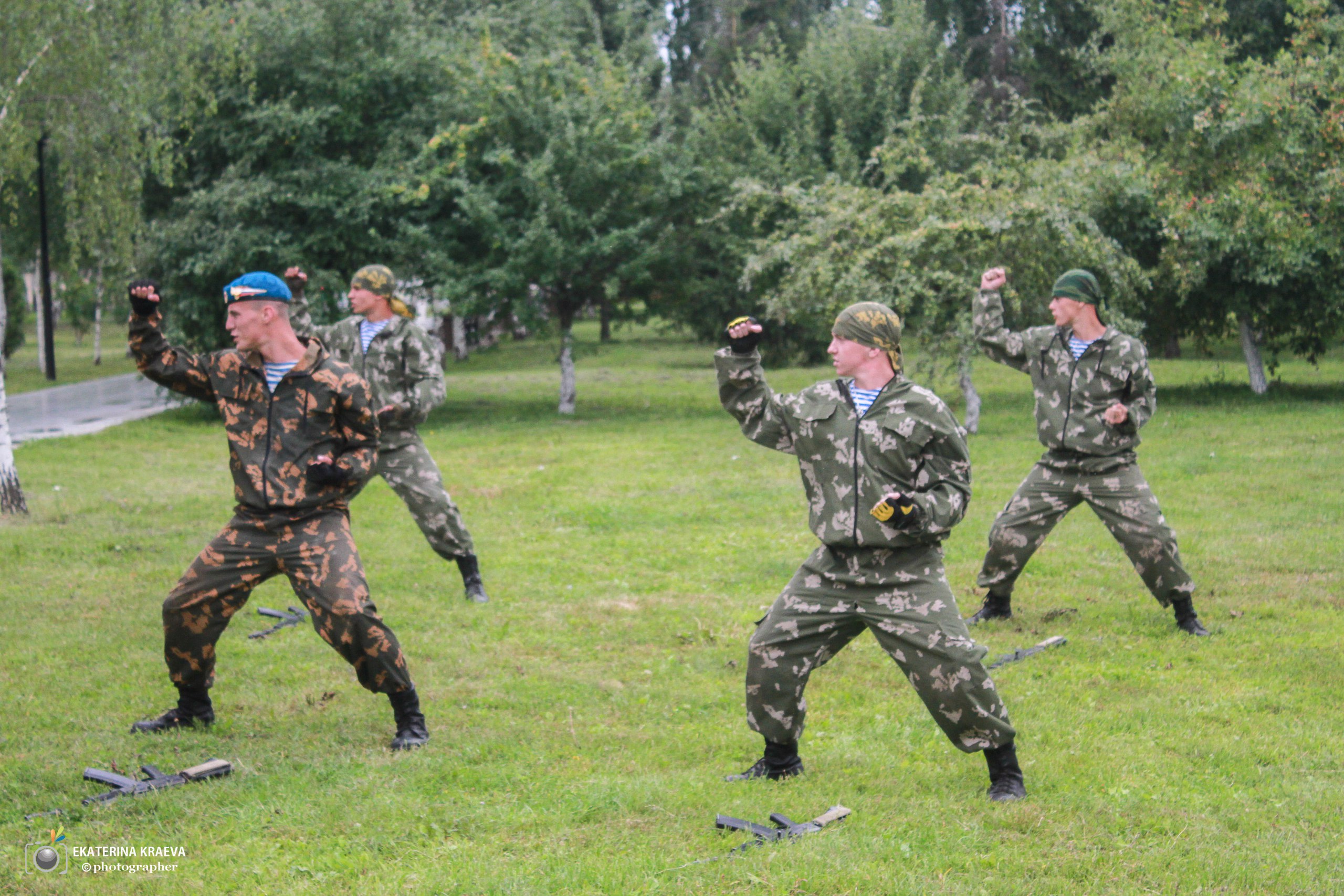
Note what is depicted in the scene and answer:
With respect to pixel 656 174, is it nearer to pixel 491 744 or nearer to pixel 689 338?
pixel 491 744

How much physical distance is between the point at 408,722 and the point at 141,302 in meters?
2.35

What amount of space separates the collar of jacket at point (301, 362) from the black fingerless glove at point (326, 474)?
1.56ft

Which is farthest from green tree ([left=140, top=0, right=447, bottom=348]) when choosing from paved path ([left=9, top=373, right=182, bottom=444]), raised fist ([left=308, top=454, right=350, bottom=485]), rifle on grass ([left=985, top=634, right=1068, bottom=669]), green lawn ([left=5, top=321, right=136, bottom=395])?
raised fist ([left=308, top=454, right=350, bottom=485])

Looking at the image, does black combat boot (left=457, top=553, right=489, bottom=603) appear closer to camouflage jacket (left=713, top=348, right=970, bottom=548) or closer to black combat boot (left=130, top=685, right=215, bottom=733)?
black combat boot (left=130, top=685, right=215, bottom=733)

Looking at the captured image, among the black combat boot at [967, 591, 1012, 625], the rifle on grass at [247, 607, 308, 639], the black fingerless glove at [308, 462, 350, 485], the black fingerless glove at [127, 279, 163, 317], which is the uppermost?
the black fingerless glove at [127, 279, 163, 317]

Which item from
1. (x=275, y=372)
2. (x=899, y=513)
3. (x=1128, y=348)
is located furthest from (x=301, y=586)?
(x=1128, y=348)

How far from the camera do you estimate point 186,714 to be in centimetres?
635

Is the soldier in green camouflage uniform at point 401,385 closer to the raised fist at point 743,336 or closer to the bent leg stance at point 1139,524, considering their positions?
the raised fist at point 743,336

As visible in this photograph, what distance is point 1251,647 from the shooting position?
7.62 meters

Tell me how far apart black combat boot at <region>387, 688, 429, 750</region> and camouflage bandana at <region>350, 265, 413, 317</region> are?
3461 millimetres

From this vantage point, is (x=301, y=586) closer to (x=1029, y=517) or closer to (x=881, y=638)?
(x=881, y=638)

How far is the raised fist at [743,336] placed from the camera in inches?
201

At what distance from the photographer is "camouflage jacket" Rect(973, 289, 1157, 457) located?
25.1 ft

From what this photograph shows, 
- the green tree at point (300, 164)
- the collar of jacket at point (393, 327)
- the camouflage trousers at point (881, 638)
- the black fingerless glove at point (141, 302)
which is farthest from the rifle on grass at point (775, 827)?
the green tree at point (300, 164)
